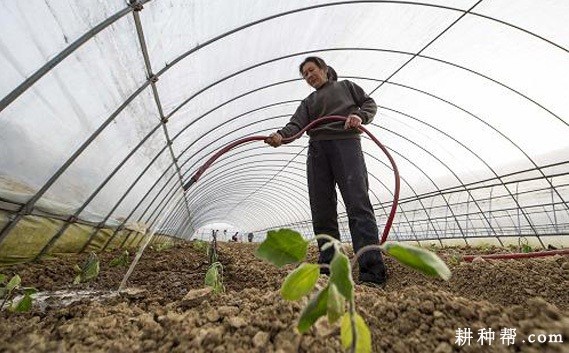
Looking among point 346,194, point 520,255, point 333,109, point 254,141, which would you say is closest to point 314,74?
point 333,109

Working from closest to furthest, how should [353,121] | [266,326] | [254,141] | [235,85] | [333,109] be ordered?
[266,326] < [353,121] < [333,109] < [254,141] < [235,85]

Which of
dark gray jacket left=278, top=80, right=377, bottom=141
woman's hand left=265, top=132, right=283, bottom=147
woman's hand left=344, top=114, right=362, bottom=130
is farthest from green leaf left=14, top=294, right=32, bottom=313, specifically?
woman's hand left=344, top=114, right=362, bottom=130

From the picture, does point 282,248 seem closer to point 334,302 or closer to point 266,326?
point 334,302

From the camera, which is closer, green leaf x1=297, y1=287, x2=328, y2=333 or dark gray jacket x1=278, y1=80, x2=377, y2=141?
green leaf x1=297, y1=287, x2=328, y2=333

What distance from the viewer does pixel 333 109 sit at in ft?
10.2

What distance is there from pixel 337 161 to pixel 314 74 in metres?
0.99

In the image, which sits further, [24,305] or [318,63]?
[318,63]

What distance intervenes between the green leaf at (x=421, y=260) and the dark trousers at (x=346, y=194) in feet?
5.57

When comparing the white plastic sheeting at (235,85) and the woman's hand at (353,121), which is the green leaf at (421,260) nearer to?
the woman's hand at (353,121)

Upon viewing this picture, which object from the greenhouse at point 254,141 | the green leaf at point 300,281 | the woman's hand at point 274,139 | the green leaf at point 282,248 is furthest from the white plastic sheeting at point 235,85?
the green leaf at point 300,281

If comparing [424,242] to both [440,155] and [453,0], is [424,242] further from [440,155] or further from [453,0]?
[453,0]

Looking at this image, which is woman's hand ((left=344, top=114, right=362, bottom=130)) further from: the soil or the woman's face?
the soil

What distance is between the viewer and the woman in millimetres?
2537

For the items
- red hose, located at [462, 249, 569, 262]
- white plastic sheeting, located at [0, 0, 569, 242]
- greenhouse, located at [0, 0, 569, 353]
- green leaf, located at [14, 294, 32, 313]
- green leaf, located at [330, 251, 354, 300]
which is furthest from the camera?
red hose, located at [462, 249, 569, 262]
